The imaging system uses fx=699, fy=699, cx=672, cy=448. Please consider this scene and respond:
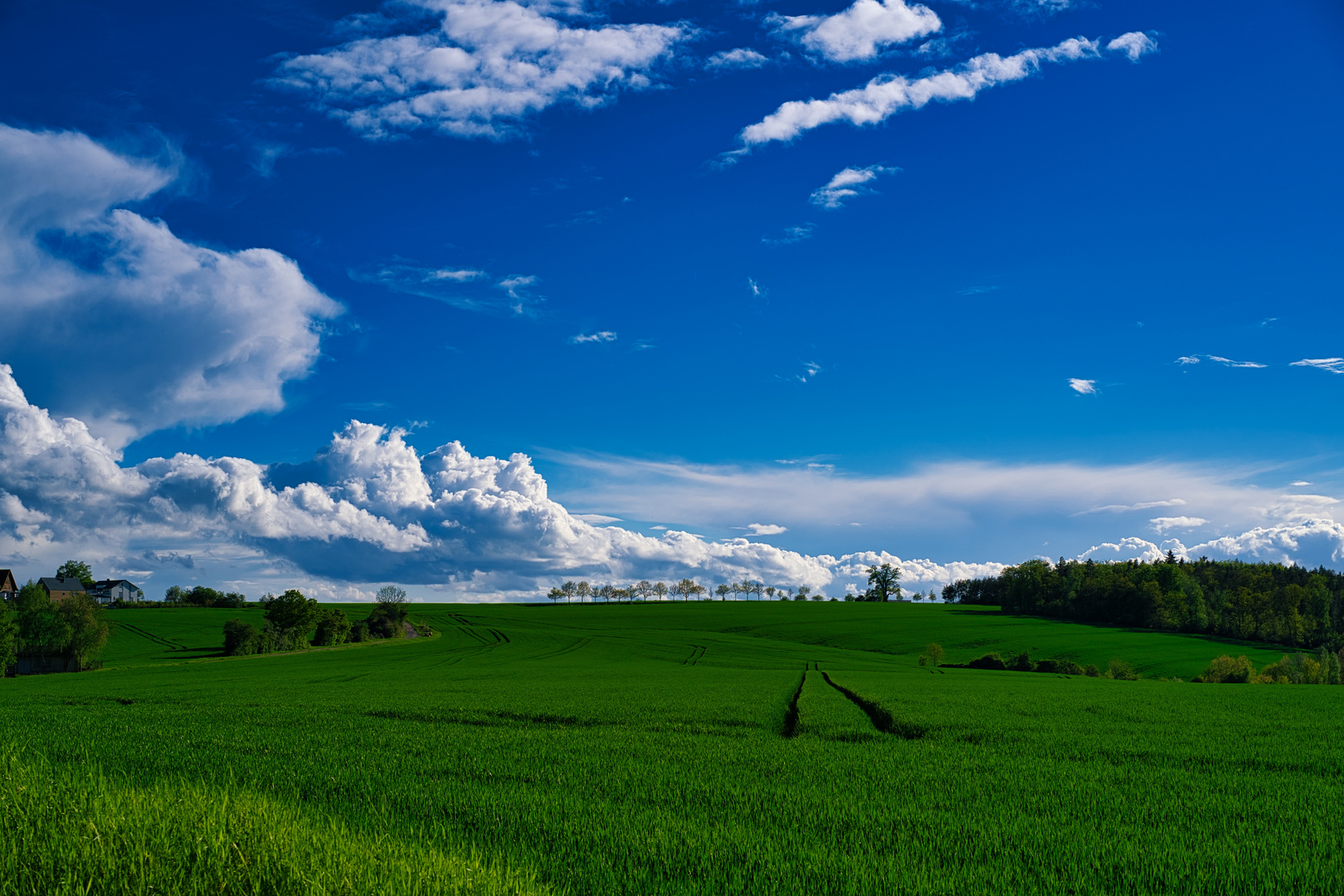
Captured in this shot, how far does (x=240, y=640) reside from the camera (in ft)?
260

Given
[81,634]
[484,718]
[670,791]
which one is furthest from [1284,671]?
[81,634]

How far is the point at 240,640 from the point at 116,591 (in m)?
125

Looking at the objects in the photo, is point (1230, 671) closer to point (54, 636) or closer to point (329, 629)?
point (329, 629)

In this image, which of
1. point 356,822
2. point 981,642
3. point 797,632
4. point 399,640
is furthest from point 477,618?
point 356,822

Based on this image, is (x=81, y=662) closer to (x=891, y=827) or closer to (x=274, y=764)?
(x=274, y=764)

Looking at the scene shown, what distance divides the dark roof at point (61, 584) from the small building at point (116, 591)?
11.3m

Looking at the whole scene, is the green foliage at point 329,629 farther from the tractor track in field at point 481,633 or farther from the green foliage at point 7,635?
the green foliage at point 7,635

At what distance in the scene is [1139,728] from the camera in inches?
833

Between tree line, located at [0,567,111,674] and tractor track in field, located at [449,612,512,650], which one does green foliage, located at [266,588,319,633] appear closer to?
tree line, located at [0,567,111,674]

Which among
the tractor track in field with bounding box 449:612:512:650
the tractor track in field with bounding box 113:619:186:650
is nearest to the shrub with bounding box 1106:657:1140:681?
the tractor track in field with bounding box 449:612:512:650

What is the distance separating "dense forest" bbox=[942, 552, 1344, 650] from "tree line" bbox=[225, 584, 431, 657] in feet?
385

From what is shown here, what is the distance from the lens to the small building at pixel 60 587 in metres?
138

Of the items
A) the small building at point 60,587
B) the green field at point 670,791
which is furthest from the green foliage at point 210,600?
the green field at point 670,791

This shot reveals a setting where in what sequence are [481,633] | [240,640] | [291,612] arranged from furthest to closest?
[481,633]
[291,612]
[240,640]
